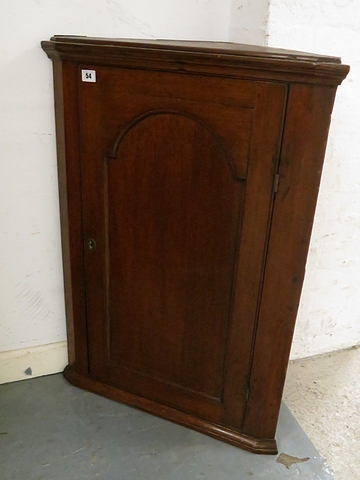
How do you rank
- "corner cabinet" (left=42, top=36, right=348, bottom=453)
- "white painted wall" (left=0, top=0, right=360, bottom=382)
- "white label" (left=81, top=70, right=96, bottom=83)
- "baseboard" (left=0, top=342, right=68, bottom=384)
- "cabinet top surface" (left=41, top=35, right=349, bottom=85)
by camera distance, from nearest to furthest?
1. "cabinet top surface" (left=41, top=35, right=349, bottom=85)
2. "corner cabinet" (left=42, top=36, right=348, bottom=453)
3. "white label" (left=81, top=70, right=96, bottom=83)
4. "white painted wall" (left=0, top=0, right=360, bottom=382)
5. "baseboard" (left=0, top=342, right=68, bottom=384)

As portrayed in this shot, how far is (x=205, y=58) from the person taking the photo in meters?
1.18

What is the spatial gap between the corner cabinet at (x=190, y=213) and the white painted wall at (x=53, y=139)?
96mm

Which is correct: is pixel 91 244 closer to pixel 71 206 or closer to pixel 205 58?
pixel 71 206

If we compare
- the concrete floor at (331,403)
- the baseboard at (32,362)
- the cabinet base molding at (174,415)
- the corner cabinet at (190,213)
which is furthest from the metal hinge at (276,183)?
the baseboard at (32,362)

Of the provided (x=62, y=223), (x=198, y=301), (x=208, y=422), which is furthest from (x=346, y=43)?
(x=208, y=422)

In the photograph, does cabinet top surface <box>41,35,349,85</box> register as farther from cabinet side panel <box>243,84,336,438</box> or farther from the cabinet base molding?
the cabinet base molding

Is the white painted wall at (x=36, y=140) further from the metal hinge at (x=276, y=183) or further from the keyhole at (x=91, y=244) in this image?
the metal hinge at (x=276, y=183)

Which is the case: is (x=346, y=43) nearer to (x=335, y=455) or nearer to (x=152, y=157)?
(x=152, y=157)

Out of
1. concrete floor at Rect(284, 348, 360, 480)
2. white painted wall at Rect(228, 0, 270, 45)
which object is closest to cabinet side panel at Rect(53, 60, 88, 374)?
white painted wall at Rect(228, 0, 270, 45)

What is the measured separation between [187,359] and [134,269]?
0.38m

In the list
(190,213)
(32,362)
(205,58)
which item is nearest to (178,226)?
(190,213)

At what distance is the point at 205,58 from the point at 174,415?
1.25m

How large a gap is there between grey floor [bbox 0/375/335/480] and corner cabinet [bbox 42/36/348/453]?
2.5 inches

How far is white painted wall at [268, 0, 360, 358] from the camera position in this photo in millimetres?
1513
